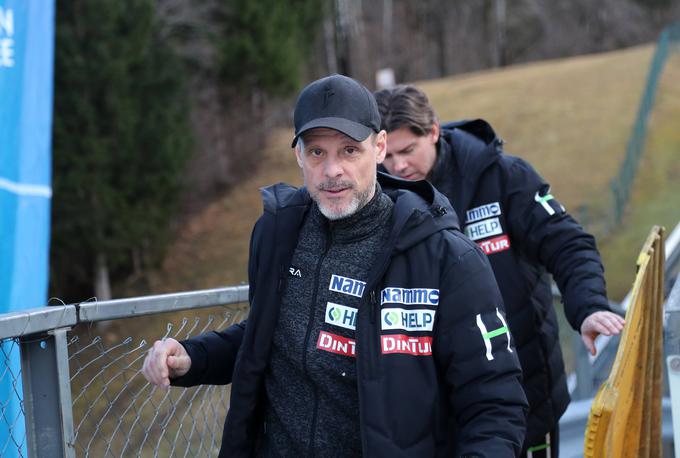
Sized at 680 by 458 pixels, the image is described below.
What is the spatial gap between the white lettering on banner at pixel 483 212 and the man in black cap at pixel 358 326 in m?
0.68

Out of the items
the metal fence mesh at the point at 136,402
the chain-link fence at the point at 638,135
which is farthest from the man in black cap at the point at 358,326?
the chain-link fence at the point at 638,135

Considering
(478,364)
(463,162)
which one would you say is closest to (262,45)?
(463,162)

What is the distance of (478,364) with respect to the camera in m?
2.23

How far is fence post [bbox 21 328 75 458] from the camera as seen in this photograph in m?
2.49

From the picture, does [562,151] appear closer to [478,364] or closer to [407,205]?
[407,205]

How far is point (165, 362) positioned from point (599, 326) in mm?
1405

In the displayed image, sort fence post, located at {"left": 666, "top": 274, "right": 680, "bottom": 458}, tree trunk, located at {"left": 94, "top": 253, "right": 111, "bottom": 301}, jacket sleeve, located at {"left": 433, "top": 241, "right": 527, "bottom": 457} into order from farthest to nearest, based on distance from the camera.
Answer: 1. tree trunk, located at {"left": 94, "top": 253, "right": 111, "bottom": 301}
2. fence post, located at {"left": 666, "top": 274, "right": 680, "bottom": 458}
3. jacket sleeve, located at {"left": 433, "top": 241, "right": 527, "bottom": 457}

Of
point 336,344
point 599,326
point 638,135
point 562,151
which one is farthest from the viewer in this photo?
point 562,151

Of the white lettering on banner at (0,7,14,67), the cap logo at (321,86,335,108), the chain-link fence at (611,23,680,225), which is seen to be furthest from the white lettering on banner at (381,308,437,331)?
the chain-link fence at (611,23,680,225)

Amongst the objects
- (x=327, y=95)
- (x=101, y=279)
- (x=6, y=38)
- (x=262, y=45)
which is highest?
(x=262, y=45)

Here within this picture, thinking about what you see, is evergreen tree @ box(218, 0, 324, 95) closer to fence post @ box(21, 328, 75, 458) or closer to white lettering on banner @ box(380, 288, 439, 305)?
fence post @ box(21, 328, 75, 458)

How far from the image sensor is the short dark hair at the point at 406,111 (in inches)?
125

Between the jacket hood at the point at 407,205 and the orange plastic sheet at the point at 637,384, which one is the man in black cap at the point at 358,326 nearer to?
the jacket hood at the point at 407,205

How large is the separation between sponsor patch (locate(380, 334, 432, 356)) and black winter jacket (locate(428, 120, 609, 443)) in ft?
3.24
